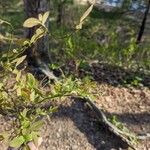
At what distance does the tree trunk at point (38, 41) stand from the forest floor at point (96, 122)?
0.73m

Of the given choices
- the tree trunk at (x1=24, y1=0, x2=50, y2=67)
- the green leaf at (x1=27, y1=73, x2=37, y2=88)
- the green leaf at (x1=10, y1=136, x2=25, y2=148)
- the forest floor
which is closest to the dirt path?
the forest floor

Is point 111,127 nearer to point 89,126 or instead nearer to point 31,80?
point 89,126

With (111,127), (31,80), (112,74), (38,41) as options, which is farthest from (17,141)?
(112,74)

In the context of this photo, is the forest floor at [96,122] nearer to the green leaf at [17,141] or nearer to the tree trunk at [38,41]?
the tree trunk at [38,41]

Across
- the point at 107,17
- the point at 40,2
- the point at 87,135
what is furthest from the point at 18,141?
the point at 107,17

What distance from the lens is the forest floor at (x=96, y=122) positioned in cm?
443

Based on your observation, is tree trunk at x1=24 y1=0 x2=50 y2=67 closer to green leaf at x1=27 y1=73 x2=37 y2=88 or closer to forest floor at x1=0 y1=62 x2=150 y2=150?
forest floor at x1=0 y1=62 x2=150 y2=150

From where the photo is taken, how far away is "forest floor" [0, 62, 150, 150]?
175 inches

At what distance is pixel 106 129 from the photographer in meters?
4.68

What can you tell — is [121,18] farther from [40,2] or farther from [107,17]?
[40,2]

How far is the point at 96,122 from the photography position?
4.75 meters

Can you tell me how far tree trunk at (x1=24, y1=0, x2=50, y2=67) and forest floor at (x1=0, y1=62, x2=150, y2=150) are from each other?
0.73m

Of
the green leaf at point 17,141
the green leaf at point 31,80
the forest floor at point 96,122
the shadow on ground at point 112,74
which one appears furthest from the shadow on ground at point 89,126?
the green leaf at point 17,141

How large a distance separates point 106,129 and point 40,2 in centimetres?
170
